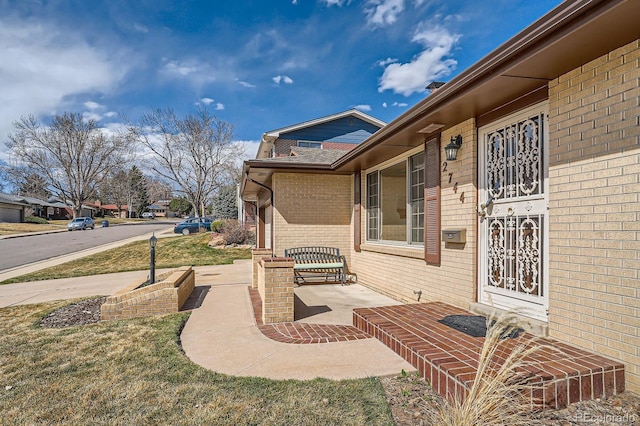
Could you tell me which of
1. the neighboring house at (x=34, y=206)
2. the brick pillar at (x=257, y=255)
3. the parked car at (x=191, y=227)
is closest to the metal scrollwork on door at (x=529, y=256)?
the brick pillar at (x=257, y=255)

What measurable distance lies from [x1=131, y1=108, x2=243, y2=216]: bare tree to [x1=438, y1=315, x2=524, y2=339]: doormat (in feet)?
109

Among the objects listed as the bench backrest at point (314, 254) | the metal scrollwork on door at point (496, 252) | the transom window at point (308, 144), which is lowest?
the bench backrest at point (314, 254)

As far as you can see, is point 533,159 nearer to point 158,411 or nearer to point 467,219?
point 467,219

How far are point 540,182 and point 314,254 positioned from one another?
5.64 metres

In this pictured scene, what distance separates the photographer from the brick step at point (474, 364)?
249cm

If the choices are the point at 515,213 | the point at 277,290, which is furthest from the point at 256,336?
the point at 515,213

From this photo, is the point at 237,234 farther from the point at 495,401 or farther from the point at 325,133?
the point at 495,401

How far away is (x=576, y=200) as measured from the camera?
10.2 feet

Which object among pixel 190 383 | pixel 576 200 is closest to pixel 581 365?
pixel 576 200

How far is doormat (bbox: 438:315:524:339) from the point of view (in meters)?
3.57

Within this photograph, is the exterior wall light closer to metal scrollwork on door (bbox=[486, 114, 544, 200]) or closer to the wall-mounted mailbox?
metal scrollwork on door (bbox=[486, 114, 544, 200])

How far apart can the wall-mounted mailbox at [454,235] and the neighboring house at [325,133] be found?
1511cm

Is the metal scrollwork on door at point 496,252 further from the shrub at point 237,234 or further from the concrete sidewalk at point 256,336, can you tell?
the shrub at point 237,234

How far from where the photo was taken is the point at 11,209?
1548 inches
